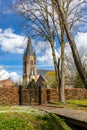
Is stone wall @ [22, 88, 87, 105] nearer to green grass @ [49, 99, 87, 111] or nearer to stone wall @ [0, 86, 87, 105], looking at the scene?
stone wall @ [0, 86, 87, 105]

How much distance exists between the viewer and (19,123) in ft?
43.2

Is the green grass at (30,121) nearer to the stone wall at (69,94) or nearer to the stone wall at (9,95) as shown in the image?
the stone wall at (9,95)

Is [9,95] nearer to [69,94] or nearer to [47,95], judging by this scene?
[47,95]

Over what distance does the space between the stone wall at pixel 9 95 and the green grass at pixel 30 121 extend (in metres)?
14.9

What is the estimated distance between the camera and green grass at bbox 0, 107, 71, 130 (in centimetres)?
1303

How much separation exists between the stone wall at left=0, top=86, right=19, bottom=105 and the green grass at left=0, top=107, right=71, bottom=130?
14.9m

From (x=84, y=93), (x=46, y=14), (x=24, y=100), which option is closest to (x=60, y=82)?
(x=24, y=100)

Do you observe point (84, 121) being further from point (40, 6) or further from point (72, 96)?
point (72, 96)

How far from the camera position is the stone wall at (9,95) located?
96.6ft

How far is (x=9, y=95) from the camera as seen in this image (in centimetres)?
2970

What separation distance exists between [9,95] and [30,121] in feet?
53.6

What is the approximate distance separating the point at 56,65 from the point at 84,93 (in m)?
10.5

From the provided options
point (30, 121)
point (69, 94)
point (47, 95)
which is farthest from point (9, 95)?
point (30, 121)

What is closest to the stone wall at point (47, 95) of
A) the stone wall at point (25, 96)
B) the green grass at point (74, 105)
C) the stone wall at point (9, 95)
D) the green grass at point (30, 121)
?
the stone wall at point (25, 96)
